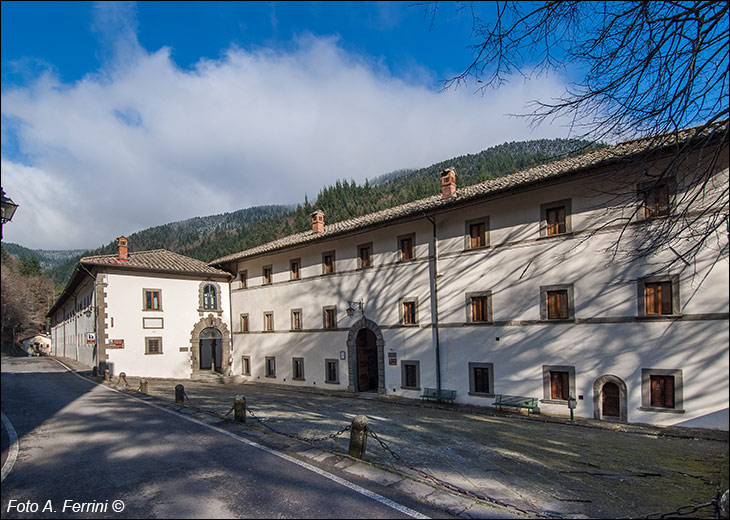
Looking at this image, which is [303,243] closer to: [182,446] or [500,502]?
[182,446]

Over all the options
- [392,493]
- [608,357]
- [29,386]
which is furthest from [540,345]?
[29,386]

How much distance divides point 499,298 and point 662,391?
6.02 metres

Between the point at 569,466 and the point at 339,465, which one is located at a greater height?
the point at 339,465

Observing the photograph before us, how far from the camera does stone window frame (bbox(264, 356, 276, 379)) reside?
1075 inches

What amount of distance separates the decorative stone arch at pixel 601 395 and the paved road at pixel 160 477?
11175mm

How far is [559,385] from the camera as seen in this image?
15422mm

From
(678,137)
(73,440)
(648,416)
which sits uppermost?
(678,137)

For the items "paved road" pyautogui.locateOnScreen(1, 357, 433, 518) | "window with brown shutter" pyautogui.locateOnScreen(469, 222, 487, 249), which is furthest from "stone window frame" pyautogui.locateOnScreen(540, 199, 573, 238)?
"paved road" pyautogui.locateOnScreen(1, 357, 433, 518)

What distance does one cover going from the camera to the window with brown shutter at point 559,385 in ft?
50.0

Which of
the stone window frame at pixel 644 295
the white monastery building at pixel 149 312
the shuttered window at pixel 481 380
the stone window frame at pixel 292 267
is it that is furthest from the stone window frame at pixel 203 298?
the stone window frame at pixel 644 295

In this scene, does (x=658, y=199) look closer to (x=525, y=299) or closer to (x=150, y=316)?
(x=525, y=299)

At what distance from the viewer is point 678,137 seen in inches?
228

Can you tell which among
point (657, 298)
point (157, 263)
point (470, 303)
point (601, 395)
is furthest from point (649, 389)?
point (157, 263)

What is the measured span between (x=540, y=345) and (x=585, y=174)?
20.1 feet
